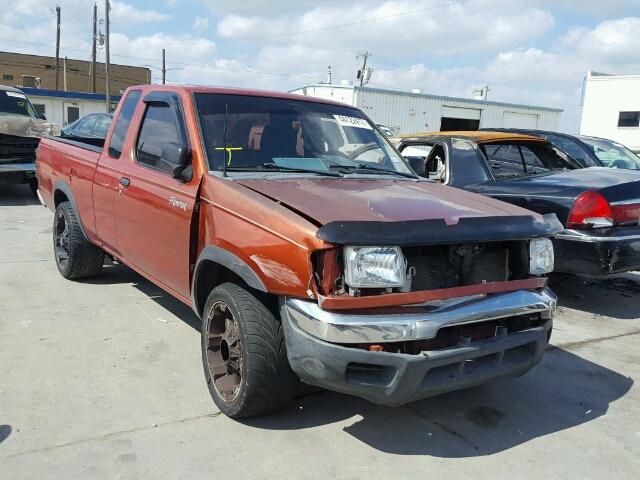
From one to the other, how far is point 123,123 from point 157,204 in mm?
1271

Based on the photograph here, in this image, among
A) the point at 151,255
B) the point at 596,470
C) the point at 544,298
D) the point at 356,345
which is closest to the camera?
the point at 356,345

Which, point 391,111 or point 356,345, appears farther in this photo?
point 391,111

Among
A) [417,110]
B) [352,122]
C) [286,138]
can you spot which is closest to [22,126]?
[352,122]

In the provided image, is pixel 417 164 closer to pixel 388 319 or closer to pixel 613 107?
pixel 388 319

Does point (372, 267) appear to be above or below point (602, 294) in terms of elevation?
above

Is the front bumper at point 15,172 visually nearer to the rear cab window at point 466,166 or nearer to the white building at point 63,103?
the rear cab window at point 466,166

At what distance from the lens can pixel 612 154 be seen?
941 cm

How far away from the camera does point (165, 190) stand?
3908 millimetres

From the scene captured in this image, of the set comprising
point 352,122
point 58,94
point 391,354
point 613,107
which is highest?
point 613,107

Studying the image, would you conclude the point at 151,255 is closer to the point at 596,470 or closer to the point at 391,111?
the point at 596,470

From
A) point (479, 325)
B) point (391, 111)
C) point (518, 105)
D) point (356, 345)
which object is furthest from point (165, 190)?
point (518, 105)

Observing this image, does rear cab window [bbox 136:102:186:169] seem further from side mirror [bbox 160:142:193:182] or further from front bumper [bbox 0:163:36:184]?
front bumper [bbox 0:163:36:184]

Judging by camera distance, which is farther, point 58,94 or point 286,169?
point 58,94

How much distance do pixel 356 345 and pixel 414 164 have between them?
2.42 m
